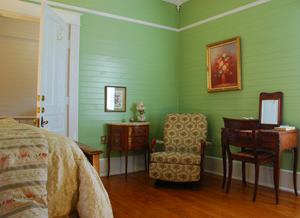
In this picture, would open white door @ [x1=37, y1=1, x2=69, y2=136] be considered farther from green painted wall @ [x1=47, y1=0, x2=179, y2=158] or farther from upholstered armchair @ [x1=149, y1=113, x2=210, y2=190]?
upholstered armchair @ [x1=149, y1=113, x2=210, y2=190]

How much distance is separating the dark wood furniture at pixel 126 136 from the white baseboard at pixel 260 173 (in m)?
1.28

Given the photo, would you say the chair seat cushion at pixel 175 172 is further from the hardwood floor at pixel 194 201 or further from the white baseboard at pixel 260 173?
Answer: the white baseboard at pixel 260 173

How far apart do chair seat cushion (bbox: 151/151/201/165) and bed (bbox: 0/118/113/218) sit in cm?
211

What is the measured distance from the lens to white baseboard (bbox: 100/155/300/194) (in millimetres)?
3469

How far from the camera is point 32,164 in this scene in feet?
4.31

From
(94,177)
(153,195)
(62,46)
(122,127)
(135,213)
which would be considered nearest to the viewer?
(94,177)

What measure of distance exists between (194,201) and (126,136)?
1535 millimetres

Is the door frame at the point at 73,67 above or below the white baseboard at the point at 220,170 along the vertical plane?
above

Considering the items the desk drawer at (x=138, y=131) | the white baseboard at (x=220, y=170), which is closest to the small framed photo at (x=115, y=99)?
the desk drawer at (x=138, y=131)

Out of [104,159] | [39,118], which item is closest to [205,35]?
[104,159]

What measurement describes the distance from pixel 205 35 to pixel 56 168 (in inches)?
155

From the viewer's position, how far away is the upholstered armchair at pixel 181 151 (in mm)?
3516

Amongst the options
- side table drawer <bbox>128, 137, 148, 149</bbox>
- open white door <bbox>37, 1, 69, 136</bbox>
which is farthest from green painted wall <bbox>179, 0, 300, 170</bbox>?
open white door <bbox>37, 1, 69, 136</bbox>

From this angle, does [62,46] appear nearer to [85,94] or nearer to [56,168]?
[85,94]
